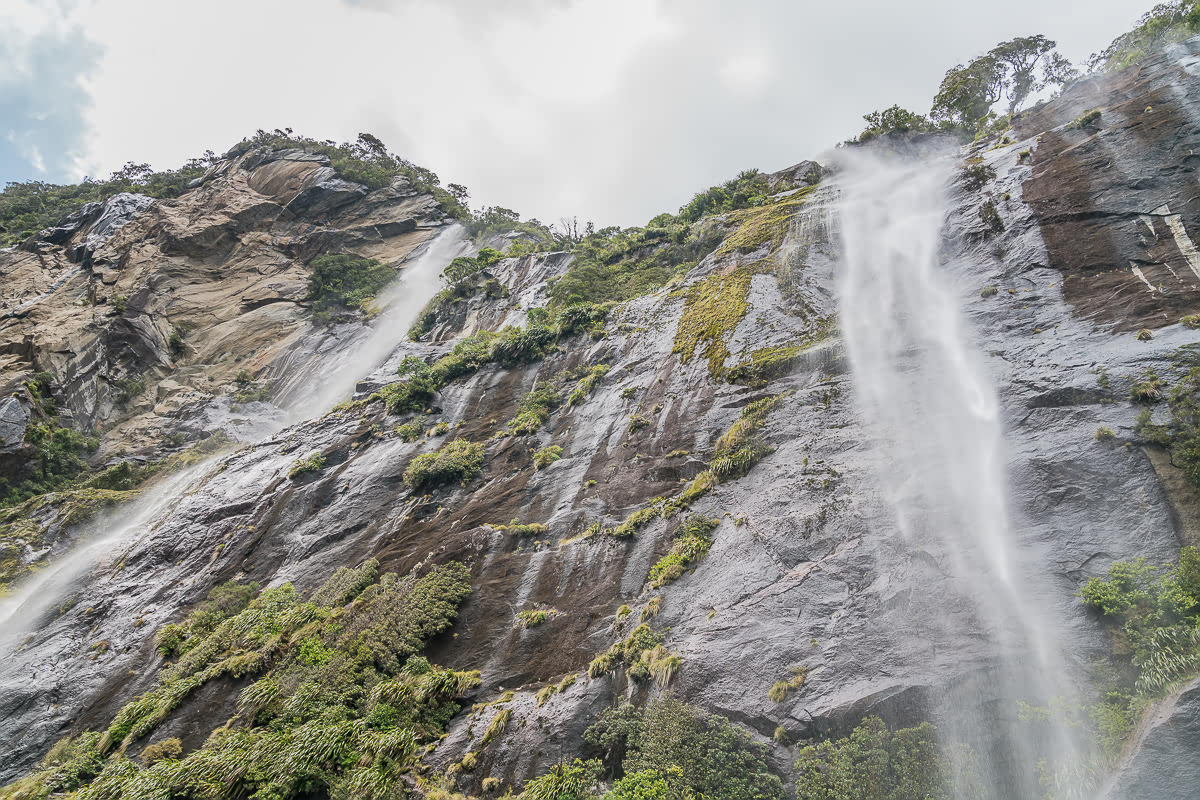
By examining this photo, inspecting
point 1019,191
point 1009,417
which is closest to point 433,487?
point 1009,417

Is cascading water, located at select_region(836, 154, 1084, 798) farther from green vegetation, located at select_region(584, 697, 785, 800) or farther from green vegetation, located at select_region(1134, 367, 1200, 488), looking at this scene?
green vegetation, located at select_region(584, 697, 785, 800)

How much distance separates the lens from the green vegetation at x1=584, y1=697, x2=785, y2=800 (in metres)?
7.89

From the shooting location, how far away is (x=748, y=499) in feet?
40.7

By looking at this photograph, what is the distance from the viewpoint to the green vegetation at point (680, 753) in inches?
311

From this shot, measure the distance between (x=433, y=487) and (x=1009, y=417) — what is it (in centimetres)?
1696

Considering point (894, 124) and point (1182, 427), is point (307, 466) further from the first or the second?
point (894, 124)

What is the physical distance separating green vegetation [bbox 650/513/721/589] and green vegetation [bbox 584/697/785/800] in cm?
287

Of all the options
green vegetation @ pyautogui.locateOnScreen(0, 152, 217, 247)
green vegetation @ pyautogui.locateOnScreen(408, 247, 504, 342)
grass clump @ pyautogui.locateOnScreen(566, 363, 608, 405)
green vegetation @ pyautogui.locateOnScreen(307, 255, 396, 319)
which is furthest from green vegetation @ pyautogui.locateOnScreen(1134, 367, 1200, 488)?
green vegetation @ pyautogui.locateOnScreen(0, 152, 217, 247)

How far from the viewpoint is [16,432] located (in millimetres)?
29234

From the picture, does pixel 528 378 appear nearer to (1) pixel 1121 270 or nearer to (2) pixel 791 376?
(2) pixel 791 376

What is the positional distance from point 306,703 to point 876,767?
1186 centimetres

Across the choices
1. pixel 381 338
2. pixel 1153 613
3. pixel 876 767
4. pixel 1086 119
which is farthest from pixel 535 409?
pixel 381 338

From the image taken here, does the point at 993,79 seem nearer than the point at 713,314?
No

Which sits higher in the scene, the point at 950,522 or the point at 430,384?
the point at 430,384
